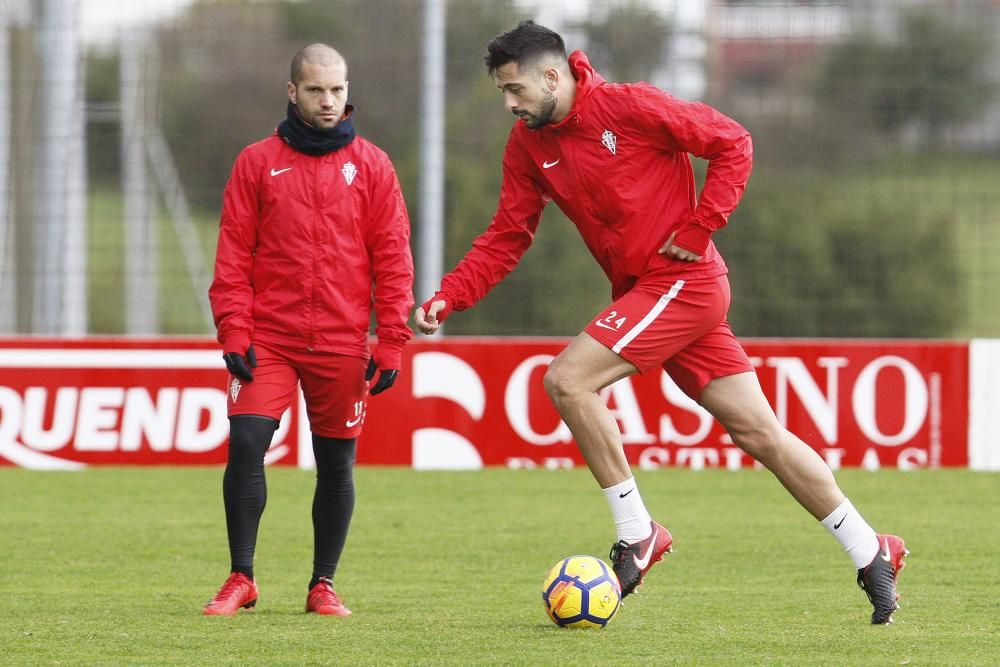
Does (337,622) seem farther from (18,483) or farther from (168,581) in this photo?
(18,483)

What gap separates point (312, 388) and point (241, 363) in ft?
0.97

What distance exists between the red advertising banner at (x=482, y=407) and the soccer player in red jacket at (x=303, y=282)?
5.25 metres

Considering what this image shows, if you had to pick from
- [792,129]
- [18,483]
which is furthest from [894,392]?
[792,129]

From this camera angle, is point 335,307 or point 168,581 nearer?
point 335,307

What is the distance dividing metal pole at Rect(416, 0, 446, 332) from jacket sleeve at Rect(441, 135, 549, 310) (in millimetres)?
6928

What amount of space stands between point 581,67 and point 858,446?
6.02 m

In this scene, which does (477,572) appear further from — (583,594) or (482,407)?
(482,407)

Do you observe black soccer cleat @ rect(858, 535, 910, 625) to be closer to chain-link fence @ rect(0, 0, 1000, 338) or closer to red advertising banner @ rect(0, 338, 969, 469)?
red advertising banner @ rect(0, 338, 969, 469)

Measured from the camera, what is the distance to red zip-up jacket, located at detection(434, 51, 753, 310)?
555 centimetres

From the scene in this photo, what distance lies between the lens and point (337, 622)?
5.61m

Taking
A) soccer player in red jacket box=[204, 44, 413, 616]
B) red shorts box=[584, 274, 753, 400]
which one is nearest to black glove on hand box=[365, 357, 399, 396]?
soccer player in red jacket box=[204, 44, 413, 616]

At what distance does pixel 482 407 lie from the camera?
440 inches

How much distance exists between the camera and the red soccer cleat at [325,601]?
228 inches

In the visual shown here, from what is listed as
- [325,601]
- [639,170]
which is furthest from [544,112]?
[325,601]
